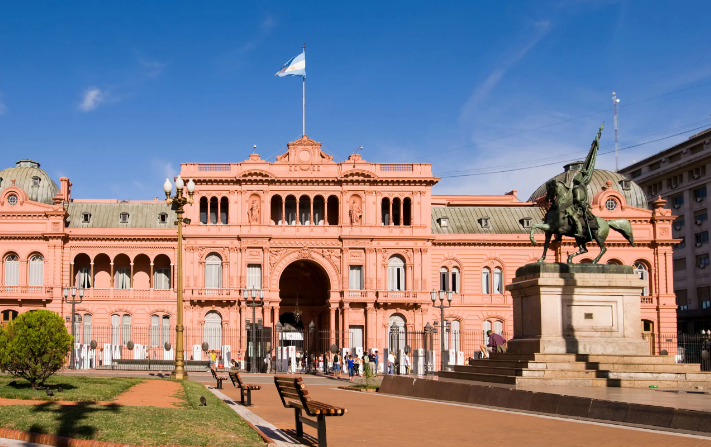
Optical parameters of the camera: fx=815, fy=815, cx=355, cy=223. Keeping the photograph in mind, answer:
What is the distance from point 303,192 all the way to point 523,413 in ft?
149

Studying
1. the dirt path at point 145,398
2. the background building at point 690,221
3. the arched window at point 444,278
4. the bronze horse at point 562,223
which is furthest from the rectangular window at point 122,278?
the background building at point 690,221

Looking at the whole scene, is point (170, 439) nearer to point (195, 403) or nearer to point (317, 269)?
point (195, 403)

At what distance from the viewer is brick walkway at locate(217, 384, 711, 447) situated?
13227 millimetres

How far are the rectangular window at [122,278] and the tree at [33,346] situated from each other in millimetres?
42251

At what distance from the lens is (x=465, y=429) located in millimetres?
14914

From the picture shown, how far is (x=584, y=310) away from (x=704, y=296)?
62783 millimetres

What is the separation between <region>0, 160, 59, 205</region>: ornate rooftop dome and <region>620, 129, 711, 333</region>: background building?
60131 mm

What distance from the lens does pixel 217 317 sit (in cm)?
6059

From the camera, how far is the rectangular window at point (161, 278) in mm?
64125

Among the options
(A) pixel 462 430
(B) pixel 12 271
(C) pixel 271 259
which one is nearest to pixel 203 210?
(C) pixel 271 259

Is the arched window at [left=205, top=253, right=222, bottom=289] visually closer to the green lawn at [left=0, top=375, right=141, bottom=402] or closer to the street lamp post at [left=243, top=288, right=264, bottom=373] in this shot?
the street lamp post at [left=243, top=288, right=264, bottom=373]

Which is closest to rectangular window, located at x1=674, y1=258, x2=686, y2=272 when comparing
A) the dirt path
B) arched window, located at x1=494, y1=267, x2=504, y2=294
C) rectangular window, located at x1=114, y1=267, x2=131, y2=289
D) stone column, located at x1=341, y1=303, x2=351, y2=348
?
arched window, located at x1=494, y1=267, x2=504, y2=294

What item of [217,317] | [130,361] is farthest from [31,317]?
[217,317]

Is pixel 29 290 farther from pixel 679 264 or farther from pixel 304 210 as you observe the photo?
pixel 679 264
